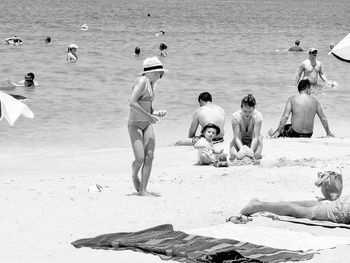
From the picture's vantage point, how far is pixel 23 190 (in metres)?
8.36

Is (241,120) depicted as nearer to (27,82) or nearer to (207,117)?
(207,117)

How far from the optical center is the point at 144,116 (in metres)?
7.82

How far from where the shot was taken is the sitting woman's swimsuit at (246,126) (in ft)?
33.3

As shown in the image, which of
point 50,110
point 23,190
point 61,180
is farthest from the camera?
point 50,110

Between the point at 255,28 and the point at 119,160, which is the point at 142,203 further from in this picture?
the point at 255,28

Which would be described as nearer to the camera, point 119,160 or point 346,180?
point 346,180

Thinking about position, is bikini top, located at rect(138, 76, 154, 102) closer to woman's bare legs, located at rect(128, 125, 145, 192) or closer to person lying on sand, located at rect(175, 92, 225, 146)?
woman's bare legs, located at rect(128, 125, 145, 192)

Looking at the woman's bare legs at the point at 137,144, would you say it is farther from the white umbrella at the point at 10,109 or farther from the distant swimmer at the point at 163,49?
the distant swimmer at the point at 163,49

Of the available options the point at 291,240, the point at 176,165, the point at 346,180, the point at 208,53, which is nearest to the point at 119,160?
the point at 176,165

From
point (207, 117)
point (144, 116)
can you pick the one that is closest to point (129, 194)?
point (144, 116)

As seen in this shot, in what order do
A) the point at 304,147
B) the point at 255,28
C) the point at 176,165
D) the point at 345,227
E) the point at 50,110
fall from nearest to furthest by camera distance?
the point at 345,227 < the point at 176,165 < the point at 304,147 < the point at 50,110 < the point at 255,28

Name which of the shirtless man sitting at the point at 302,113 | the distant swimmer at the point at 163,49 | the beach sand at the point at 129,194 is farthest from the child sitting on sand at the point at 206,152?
the distant swimmer at the point at 163,49

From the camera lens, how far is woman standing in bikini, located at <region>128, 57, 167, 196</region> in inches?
307

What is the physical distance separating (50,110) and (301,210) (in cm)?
1087
